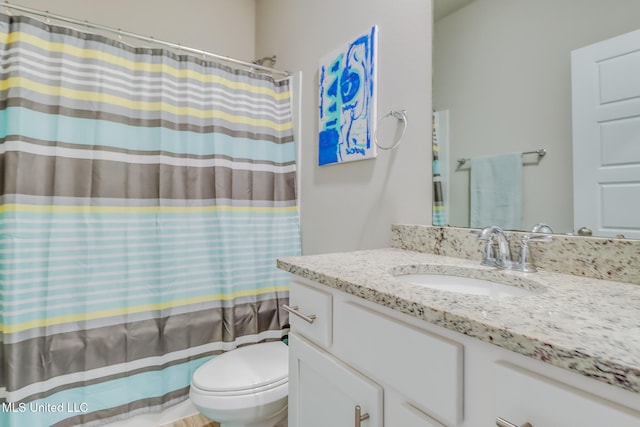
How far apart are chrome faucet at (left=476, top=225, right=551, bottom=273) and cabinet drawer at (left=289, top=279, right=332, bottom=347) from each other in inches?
19.9

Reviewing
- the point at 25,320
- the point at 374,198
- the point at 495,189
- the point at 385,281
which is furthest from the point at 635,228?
the point at 25,320

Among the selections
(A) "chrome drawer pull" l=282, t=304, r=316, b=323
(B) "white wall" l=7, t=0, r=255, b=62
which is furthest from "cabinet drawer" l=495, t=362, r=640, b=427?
(B) "white wall" l=7, t=0, r=255, b=62

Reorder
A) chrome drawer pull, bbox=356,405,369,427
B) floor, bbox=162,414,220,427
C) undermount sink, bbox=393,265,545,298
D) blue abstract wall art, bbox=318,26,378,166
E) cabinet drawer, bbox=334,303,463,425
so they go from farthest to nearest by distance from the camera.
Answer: floor, bbox=162,414,220,427
blue abstract wall art, bbox=318,26,378,166
undermount sink, bbox=393,265,545,298
chrome drawer pull, bbox=356,405,369,427
cabinet drawer, bbox=334,303,463,425

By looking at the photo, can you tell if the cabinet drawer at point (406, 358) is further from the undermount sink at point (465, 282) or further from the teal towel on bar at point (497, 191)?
the teal towel on bar at point (497, 191)

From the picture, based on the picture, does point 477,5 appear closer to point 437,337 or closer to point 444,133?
point 444,133

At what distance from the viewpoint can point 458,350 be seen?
0.48 meters

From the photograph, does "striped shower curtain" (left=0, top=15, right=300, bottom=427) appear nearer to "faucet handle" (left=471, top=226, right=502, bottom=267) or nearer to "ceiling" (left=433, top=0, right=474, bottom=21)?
"ceiling" (left=433, top=0, right=474, bottom=21)

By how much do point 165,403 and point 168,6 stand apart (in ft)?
7.87

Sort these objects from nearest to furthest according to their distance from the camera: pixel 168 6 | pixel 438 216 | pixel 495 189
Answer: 1. pixel 495 189
2. pixel 438 216
3. pixel 168 6

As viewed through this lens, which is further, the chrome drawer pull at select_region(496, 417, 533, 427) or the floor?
the floor

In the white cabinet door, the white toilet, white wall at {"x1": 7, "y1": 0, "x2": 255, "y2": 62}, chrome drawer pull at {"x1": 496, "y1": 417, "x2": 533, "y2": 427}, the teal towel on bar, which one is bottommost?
the white toilet

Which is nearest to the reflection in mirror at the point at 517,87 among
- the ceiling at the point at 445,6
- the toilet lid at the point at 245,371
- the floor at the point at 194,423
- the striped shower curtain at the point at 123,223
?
the ceiling at the point at 445,6

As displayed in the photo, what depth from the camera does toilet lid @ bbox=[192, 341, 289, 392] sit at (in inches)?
45.2

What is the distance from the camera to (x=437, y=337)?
52cm
